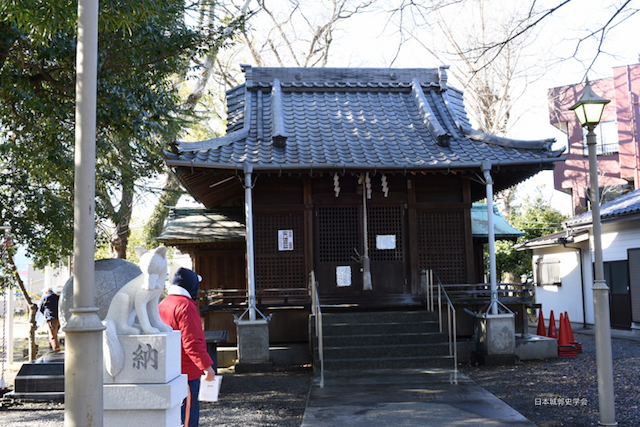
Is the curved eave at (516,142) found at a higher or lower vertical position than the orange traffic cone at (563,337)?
higher

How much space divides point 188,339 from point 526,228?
25.7 meters

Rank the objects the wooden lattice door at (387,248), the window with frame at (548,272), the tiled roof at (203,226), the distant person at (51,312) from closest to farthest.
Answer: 1. the wooden lattice door at (387,248)
2. the tiled roof at (203,226)
3. the distant person at (51,312)
4. the window with frame at (548,272)

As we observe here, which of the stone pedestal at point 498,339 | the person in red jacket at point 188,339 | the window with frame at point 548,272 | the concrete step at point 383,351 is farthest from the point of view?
the window with frame at point 548,272

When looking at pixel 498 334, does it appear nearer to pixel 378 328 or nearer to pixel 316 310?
pixel 378 328

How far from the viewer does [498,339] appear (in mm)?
11188

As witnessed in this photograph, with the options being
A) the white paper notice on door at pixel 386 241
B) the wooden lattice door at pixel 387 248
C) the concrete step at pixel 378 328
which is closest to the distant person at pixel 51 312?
the concrete step at pixel 378 328

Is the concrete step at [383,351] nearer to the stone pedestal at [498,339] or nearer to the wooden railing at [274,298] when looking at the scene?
the stone pedestal at [498,339]

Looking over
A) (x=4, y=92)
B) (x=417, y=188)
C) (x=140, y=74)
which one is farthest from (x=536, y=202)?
(x=4, y=92)

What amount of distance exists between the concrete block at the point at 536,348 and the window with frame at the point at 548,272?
10.6m

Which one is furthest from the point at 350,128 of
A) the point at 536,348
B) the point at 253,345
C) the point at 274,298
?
the point at 536,348

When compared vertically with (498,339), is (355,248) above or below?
above

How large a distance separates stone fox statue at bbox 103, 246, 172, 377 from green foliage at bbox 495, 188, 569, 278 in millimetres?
21938

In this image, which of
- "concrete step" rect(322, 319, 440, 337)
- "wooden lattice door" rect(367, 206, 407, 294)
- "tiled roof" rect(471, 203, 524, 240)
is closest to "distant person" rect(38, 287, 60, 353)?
"concrete step" rect(322, 319, 440, 337)

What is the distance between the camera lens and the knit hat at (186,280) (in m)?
5.29
